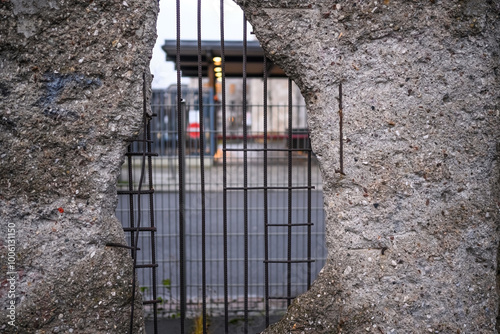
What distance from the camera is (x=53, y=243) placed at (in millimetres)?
2115

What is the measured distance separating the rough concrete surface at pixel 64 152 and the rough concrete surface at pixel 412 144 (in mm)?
879

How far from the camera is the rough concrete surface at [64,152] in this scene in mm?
2074

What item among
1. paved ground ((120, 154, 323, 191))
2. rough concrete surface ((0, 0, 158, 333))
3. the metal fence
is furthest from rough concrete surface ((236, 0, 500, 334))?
paved ground ((120, 154, 323, 191))

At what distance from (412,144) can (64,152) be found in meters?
2.04

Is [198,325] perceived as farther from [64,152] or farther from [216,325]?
[64,152]

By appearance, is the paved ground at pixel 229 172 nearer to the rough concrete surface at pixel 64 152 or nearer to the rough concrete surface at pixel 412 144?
the rough concrete surface at pixel 412 144

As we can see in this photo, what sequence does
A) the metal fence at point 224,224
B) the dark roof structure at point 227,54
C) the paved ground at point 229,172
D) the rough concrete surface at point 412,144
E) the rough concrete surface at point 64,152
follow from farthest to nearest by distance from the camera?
the dark roof structure at point 227,54, the paved ground at point 229,172, the metal fence at point 224,224, the rough concrete surface at point 412,144, the rough concrete surface at point 64,152

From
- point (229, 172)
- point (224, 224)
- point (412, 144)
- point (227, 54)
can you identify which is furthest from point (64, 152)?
point (227, 54)

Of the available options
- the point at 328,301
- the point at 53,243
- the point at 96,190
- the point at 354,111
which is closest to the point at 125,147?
the point at 96,190

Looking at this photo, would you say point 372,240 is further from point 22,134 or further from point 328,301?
point 22,134

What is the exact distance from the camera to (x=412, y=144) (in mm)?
2193

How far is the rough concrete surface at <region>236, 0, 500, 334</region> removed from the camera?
218cm

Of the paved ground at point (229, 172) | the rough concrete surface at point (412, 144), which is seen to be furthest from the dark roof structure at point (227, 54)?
the rough concrete surface at point (412, 144)

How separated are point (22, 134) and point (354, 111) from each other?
1923 mm
